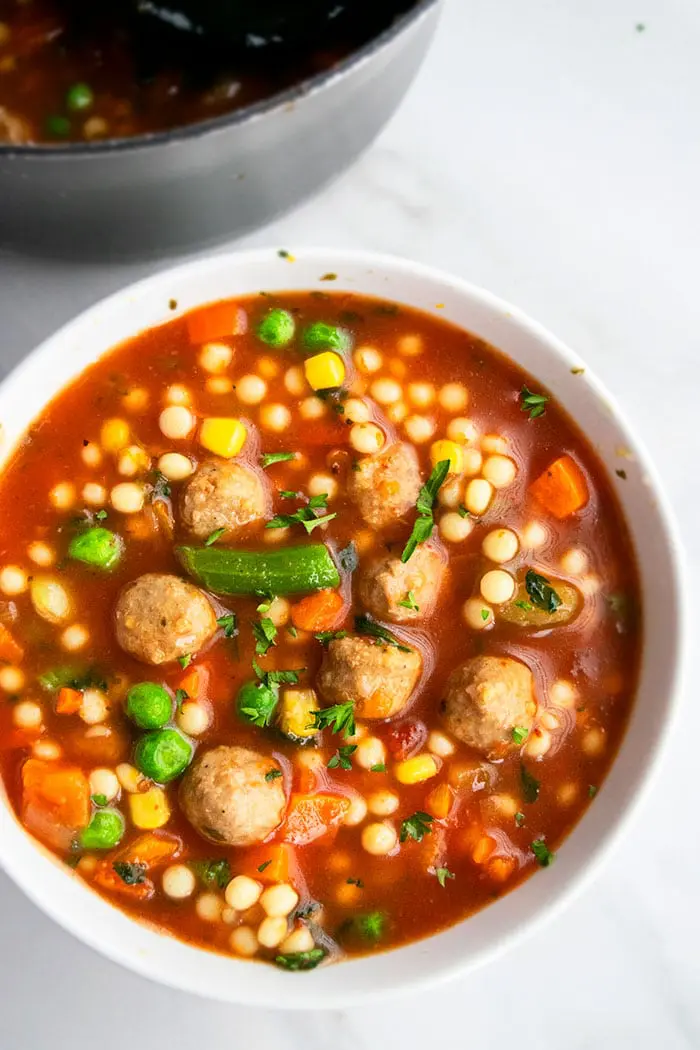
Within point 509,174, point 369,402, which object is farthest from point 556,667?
point 509,174

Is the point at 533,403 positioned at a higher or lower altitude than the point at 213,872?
higher

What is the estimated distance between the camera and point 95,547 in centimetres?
367

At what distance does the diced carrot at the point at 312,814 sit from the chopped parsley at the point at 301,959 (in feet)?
1.22

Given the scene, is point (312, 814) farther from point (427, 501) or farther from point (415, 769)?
point (427, 501)

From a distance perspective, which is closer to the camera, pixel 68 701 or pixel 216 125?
pixel 216 125

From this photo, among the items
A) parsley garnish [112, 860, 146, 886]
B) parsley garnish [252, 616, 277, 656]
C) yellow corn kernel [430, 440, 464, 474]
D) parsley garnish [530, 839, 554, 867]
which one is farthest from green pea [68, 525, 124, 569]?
parsley garnish [530, 839, 554, 867]

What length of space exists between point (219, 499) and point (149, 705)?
2.40 ft

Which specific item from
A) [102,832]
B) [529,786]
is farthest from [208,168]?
[529,786]

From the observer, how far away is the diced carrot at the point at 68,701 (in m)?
3.69

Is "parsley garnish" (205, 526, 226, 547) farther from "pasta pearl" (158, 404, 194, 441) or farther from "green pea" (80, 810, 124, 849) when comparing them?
"green pea" (80, 810, 124, 849)

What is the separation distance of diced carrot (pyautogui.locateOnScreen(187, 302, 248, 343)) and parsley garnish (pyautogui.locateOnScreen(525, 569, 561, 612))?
1.36 m

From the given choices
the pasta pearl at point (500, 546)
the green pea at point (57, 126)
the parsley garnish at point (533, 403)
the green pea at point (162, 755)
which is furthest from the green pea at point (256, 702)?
the green pea at point (57, 126)

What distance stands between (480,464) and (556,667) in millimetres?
765

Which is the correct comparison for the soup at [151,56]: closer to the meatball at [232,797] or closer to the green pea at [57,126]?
the green pea at [57,126]
